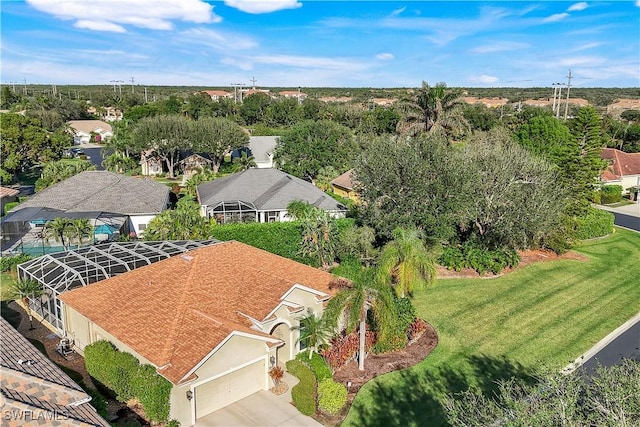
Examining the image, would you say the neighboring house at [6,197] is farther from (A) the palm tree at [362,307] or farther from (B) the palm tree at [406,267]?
(B) the palm tree at [406,267]

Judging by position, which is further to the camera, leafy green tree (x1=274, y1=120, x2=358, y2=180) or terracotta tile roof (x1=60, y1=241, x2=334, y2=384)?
leafy green tree (x1=274, y1=120, x2=358, y2=180)

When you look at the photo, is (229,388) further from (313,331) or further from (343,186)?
(343,186)

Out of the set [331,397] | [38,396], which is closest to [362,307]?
[331,397]

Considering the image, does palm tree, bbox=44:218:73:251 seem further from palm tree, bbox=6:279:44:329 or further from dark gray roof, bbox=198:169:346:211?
dark gray roof, bbox=198:169:346:211

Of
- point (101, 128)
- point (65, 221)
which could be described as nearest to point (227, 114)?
point (101, 128)

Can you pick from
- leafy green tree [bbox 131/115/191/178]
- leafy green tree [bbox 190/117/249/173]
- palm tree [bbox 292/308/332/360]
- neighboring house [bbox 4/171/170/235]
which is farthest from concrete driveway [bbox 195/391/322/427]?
leafy green tree [bbox 131/115/191/178]

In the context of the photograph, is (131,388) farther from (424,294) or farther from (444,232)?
(444,232)
